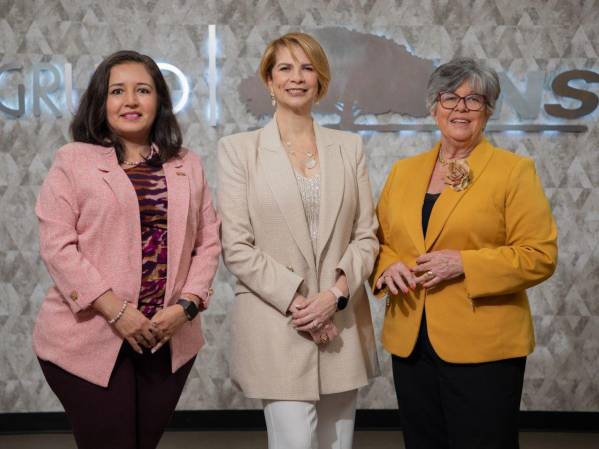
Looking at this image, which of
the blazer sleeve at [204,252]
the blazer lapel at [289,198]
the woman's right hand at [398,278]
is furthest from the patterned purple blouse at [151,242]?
the woman's right hand at [398,278]

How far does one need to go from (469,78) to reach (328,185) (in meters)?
0.60

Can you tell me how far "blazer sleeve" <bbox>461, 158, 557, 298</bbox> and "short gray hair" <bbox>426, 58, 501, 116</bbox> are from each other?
270 mm

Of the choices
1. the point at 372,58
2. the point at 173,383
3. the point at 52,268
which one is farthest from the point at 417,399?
the point at 372,58

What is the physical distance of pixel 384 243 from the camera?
267 centimetres

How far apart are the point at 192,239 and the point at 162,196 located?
183mm

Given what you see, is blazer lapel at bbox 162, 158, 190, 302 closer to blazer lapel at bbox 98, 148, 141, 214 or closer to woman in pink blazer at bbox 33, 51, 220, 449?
woman in pink blazer at bbox 33, 51, 220, 449

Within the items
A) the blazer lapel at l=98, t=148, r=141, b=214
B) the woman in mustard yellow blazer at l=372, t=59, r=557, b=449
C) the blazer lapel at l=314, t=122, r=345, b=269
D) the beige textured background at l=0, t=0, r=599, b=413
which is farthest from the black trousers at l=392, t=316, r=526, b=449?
the beige textured background at l=0, t=0, r=599, b=413

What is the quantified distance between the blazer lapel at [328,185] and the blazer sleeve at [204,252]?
365 millimetres

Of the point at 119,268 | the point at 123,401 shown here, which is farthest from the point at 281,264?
the point at 123,401

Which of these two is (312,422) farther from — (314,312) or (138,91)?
(138,91)

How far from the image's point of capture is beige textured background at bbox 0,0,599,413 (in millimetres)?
4285

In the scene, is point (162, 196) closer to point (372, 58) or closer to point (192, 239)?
point (192, 239)

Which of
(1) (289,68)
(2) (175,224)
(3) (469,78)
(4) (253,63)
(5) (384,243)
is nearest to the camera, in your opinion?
(2) (175,224)

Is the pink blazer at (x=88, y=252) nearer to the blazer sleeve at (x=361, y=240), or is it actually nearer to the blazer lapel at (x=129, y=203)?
the blazer lapel at (x=129, y=203)
